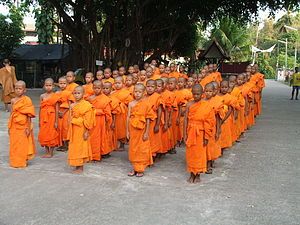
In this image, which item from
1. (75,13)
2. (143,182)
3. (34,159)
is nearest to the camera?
(143,182)

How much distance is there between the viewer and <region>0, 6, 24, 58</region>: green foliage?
27.0 meters

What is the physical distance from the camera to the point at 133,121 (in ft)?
19.7

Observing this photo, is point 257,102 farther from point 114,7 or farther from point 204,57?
point 204,57

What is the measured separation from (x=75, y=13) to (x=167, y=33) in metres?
6.57

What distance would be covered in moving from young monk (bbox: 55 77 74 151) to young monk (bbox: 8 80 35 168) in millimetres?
861

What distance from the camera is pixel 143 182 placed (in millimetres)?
5742

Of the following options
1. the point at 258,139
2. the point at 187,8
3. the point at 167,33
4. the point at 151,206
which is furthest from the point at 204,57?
the point at 151,206

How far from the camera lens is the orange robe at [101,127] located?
6836mm

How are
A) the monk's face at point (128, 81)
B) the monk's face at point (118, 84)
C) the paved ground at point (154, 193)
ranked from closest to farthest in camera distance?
the paved ground at point (154, 193) → the monk's face at point (118, 84) → the monk's face at point (128, 81)

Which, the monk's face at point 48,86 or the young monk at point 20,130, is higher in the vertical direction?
the monk's face at point 48,86

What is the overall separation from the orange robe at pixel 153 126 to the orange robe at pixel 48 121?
1.80m

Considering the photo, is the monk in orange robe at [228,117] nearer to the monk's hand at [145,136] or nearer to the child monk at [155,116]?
the child monk at [155,116]

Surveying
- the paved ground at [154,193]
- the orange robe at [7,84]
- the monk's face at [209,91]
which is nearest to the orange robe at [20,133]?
the paved ground at [154,193]

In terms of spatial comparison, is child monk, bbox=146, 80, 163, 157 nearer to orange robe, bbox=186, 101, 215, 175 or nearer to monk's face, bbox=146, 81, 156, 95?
monk's face, bbox=146, 81, 156, 95
